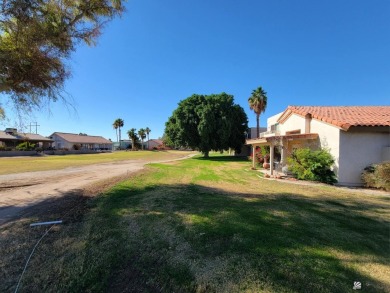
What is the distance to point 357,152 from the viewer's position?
12.9m

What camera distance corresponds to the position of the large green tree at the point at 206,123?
113 ft

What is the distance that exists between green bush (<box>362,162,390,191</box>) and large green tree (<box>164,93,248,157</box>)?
22.9m

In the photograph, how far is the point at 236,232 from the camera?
17.2 ft

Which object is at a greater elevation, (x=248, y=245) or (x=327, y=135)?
(x=327, y=135)

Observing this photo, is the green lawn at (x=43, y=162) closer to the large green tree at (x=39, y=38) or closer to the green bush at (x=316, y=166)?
the large green tree at (x=39, y=38)

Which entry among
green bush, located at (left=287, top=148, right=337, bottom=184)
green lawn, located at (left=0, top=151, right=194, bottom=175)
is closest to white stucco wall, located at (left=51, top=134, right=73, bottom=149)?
green lawn, located at (left=0, top=151, right=194, bottom=175)

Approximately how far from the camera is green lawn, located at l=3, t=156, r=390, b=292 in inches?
139

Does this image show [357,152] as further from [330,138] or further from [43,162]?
[43,162]

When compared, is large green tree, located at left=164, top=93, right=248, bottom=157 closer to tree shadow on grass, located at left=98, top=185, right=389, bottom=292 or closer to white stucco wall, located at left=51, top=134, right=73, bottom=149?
tree shadow on grass, located at left=98, top=185, right=389, bottom=292

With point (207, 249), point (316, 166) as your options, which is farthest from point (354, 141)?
point (207, 249)

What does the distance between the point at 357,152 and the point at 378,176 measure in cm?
169

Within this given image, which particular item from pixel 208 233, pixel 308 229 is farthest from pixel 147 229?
pixel 308 229

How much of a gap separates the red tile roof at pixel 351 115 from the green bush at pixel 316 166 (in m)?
1.93

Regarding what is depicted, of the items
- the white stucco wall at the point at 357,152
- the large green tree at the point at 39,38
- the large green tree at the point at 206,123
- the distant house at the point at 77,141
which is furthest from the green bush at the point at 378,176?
the distant house at the point at 77,141
